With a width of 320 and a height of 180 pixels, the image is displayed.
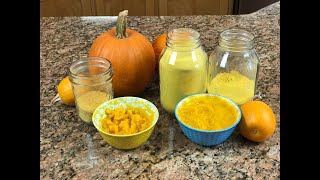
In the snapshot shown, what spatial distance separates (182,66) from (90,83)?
0.23 m

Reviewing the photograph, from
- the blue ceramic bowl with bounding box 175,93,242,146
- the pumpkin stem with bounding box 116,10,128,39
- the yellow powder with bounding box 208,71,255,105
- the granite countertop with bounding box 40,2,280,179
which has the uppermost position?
the pumpkin stem with bounding box 116,10,128,39

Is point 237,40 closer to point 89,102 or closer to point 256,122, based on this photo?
point 256,122

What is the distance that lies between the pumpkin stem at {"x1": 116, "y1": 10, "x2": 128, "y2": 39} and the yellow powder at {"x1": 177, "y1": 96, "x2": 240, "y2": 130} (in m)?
0.25

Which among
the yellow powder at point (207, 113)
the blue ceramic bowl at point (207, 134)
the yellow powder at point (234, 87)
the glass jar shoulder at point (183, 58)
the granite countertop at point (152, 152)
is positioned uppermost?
the glass jar shoulder at point (183, 58)

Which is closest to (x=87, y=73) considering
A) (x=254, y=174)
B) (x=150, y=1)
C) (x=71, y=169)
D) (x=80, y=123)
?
(x=80, y=123)

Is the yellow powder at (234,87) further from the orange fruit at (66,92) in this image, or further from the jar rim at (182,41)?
the orange fruit at (66,92)

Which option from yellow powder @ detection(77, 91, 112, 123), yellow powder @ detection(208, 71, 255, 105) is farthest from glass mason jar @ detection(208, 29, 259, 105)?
yellow powder @ detection(77, 91, 112, 123)

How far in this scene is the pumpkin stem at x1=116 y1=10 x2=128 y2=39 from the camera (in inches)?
37.4

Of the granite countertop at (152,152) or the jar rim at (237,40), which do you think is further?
the jar rim at (237,40)

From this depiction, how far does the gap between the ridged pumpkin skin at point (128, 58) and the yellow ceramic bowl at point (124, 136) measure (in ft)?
0.29

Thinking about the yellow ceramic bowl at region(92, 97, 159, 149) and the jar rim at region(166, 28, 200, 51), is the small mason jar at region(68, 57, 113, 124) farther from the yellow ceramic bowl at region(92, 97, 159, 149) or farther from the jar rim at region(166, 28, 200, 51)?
the jar rim at region(166, 28, 200, 51)

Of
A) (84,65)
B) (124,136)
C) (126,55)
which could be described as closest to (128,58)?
(126,55)

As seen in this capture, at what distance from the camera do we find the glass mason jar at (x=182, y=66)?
90 centimetres

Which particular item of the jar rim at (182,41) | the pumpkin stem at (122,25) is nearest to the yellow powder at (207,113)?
the jar rim at (182,41)
